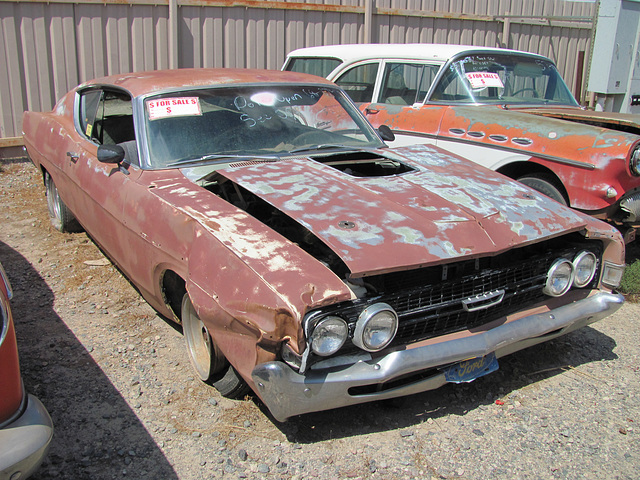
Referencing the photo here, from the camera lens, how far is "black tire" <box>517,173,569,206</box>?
180 inches

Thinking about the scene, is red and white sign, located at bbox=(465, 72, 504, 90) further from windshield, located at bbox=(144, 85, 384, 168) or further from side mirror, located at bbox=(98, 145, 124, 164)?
side mirror, located at bbox=(98, 145, 124, 164)

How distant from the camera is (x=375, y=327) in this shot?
2.42 meters

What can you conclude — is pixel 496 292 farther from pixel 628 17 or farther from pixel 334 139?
pixel 628 17

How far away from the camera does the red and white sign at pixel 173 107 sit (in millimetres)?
3570

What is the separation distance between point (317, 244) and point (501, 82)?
11.9 ft

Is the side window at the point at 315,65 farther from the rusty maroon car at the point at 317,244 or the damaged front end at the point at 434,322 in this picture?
the damaged front end at the point at 434,322

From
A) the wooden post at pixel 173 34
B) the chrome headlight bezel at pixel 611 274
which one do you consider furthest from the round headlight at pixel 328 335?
the wooden post at pixel 173 34


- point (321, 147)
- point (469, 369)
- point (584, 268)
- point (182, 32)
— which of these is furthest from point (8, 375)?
point (182, 32)

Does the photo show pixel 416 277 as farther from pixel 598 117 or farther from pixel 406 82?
pixel 406 82

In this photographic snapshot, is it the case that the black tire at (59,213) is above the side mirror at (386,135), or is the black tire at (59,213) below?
below

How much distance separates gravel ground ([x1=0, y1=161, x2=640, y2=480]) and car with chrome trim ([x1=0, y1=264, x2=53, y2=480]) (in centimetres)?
49

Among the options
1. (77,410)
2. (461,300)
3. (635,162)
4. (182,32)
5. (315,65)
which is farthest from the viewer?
(182,32)

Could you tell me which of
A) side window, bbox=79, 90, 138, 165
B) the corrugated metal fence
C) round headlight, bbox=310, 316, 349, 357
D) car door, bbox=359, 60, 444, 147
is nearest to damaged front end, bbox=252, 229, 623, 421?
round headlight, bbox=310, 316, 349, 357

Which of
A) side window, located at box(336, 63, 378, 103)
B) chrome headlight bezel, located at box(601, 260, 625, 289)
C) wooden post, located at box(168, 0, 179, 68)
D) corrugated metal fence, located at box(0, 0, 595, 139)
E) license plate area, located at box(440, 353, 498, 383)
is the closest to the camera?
license plate area, located at box(440, 353, 498, 383)
